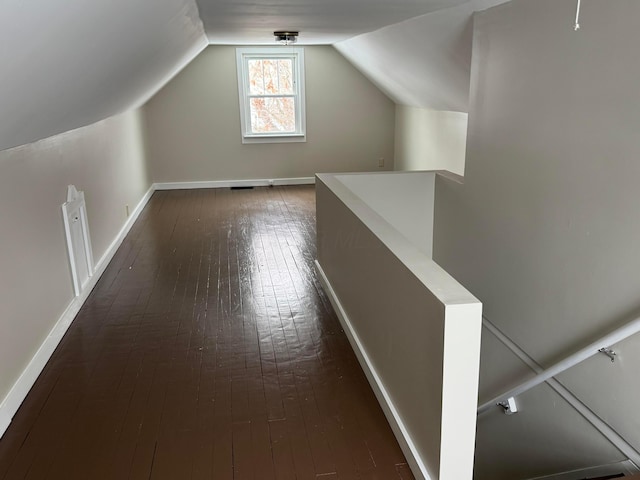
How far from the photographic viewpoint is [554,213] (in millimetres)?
2465

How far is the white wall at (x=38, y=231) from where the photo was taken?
2.39m

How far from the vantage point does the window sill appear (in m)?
7.50

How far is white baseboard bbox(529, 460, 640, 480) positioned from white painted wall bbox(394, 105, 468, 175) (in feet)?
9.66

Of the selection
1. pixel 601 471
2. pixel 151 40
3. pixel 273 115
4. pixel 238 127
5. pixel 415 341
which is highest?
pixel 151 40

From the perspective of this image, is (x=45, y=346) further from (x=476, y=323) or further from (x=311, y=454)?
(x=476, y=323)

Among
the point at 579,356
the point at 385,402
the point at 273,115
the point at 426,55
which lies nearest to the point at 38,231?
the point at 385,402

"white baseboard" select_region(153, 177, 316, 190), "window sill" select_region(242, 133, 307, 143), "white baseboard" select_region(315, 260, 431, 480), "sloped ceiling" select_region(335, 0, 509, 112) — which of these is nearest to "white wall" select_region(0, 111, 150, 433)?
"white baseboard" select_region(315, 260, 431, 480)

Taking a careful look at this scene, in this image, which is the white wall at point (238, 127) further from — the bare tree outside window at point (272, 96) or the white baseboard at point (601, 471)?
the white baseboard at point (601, 471)

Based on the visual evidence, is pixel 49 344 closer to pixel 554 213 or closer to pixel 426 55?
pixel 554 213

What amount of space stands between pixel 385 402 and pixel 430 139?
14.7ft

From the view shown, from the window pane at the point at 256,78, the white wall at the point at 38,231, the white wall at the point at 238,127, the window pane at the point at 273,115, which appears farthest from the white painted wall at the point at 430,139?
the white wall at the point at 38,231

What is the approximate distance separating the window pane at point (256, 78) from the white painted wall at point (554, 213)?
470cm

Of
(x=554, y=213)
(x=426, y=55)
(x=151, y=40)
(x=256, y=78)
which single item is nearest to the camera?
(x=554, y=213)

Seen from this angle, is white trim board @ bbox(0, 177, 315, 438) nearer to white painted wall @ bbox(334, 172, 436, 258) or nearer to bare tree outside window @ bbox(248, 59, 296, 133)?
white painted wall @ bbox(334, 172, 436, 258)
